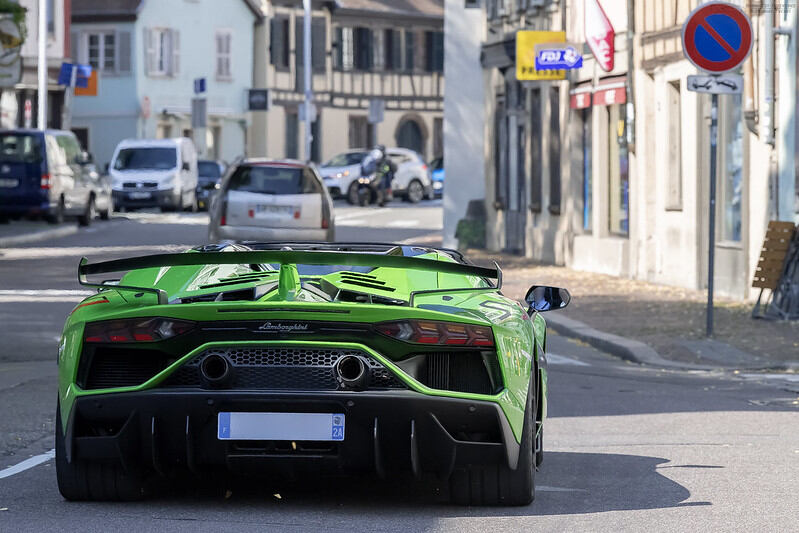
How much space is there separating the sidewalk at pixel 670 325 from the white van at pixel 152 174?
2559 cm

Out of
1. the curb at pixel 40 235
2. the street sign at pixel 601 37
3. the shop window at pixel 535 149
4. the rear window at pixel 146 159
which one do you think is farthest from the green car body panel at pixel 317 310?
the rear window at pixel 146 159

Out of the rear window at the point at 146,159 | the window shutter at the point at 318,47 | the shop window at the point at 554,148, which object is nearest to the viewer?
the shop window at the point at 554,148

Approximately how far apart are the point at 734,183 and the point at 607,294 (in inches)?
77.3

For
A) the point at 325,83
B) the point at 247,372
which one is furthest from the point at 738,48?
the point at 325,83

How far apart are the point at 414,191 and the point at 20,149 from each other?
24.9m

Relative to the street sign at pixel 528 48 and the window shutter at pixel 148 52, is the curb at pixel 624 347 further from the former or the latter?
the window shutter at pixel 148 52

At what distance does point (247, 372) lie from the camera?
673 cm

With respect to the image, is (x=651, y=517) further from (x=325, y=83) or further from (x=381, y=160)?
(x=325, y=83)

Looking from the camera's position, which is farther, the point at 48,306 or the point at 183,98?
the point at 183,98

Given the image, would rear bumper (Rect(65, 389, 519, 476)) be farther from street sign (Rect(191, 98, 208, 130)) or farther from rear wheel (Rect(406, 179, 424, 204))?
rear wheel (Rect(406, 179, 424, 204))

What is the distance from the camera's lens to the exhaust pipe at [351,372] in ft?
21.9

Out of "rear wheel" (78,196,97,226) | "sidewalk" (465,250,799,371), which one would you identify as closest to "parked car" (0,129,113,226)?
"rear wheel" (78,196,97,226)

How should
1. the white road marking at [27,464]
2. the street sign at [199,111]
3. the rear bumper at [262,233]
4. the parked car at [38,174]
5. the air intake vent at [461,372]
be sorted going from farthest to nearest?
the street sign at [199,111] < the parked car at [38,174] < the rear bumper at [262,233] < the white road marking at [27,464] < the air intake vent at [461,372]

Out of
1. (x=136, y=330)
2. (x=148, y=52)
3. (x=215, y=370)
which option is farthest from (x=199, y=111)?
(x=215, y=370)
